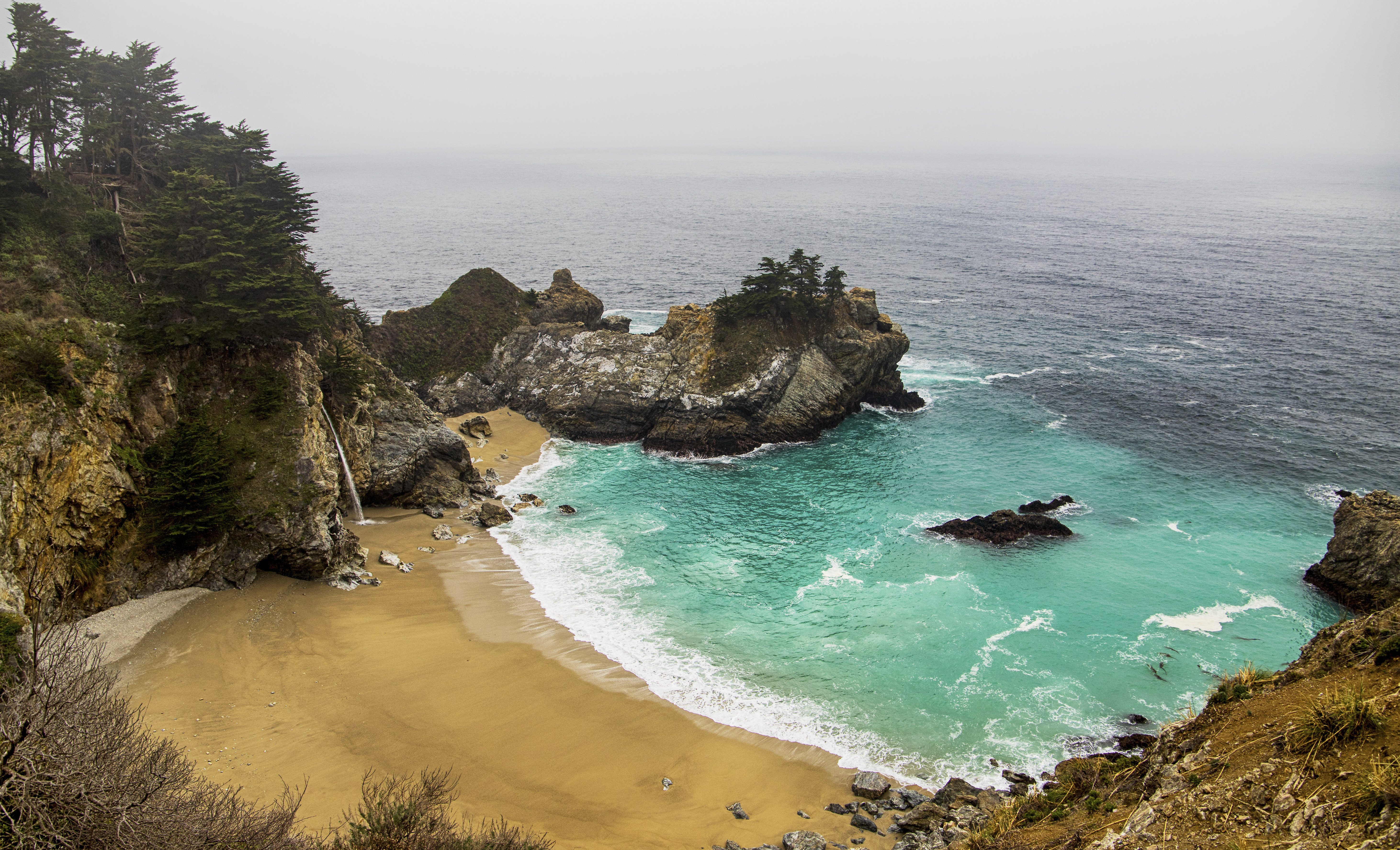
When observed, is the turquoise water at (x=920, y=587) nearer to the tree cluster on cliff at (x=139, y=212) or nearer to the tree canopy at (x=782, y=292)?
the tree canopy at (x=782, y=292)

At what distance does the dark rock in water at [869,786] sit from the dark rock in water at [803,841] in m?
2.67

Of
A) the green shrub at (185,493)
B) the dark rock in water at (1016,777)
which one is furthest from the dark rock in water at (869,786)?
the green shrub at (185,493)

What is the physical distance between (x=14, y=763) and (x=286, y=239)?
1321 inches

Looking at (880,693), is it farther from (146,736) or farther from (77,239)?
(77,239)

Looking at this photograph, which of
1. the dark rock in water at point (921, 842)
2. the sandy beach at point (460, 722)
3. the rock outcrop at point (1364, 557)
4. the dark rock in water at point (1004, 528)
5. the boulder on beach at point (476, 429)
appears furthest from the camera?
the boulder on beach at point (476, 429)

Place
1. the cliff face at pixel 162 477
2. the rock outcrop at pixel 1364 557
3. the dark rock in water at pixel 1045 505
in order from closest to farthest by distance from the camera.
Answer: the cliff face at pixel 162 477, the rock outcrop at pixel 1364 557, the dark rock in water at pixel 1045 505

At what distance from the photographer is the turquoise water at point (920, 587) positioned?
28.9 metres

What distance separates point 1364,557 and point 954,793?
26.8 meters

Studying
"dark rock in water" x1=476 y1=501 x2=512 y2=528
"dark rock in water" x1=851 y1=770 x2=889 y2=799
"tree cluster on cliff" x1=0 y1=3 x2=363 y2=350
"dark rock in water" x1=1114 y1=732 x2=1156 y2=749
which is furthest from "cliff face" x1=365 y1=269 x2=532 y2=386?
"dark rock in water" x1=1114 y1=732 x2=1156 y2=749

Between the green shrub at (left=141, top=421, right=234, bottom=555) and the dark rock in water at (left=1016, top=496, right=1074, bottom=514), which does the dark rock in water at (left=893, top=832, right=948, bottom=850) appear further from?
the green shrub at (left=141, top=421, right=234, bottom=555)

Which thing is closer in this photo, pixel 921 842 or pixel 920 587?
pixel 921 842

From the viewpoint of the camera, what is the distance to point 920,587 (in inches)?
1465

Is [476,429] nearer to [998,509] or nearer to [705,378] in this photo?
[705,378]

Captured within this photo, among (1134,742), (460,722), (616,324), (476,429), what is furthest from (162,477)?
(616,324)
